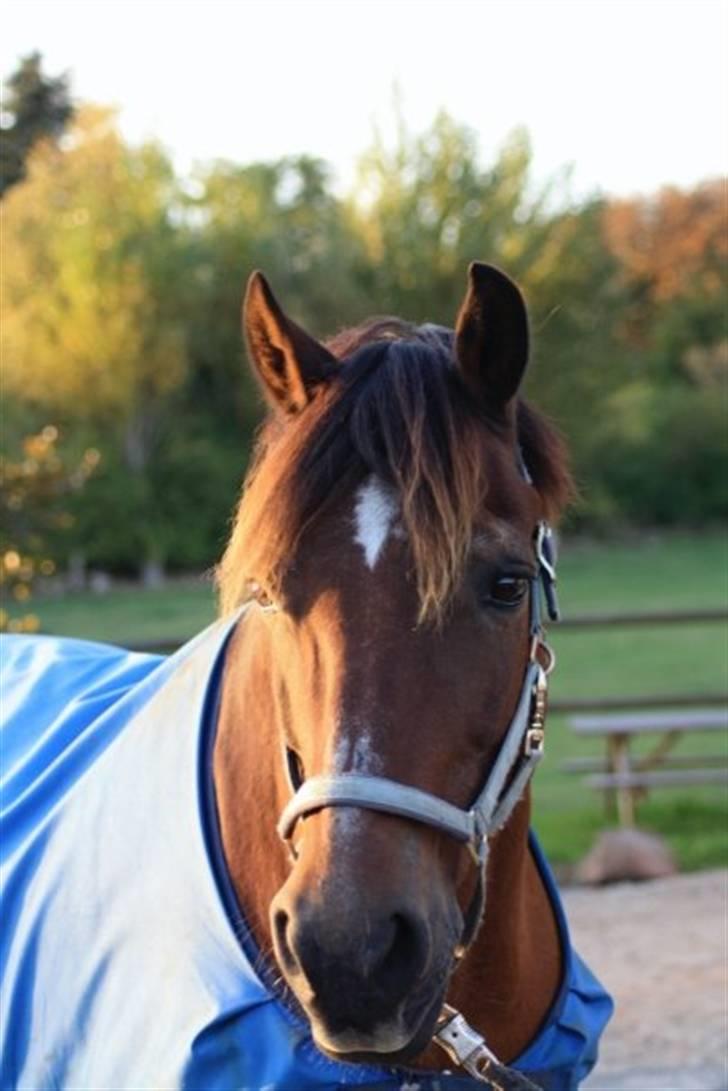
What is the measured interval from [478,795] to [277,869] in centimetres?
38

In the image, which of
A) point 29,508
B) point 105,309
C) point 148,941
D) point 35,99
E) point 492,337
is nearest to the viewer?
point 492,337

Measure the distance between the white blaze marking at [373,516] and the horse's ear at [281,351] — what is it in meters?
0.24

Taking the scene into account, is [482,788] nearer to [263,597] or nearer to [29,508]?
[263,597]

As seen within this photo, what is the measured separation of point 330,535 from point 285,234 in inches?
1458

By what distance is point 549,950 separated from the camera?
2318 millimetres

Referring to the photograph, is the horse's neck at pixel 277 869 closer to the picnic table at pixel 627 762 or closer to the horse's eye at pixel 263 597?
the horse's eye at pixel 263 597

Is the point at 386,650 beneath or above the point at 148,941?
above

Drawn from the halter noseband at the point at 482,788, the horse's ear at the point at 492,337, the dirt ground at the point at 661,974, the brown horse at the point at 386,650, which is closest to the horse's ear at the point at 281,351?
the brown horse at the point at 386,650

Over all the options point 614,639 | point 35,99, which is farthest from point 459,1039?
point 35,99

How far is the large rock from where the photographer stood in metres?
7.20

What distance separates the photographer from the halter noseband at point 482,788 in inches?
64.4

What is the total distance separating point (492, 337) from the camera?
1.94 m

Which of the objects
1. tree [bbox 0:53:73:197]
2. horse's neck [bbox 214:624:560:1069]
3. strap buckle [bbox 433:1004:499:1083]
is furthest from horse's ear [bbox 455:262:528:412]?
tree [bbox 0:53:73:197]

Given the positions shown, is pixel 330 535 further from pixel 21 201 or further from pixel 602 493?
pixel 602 493
